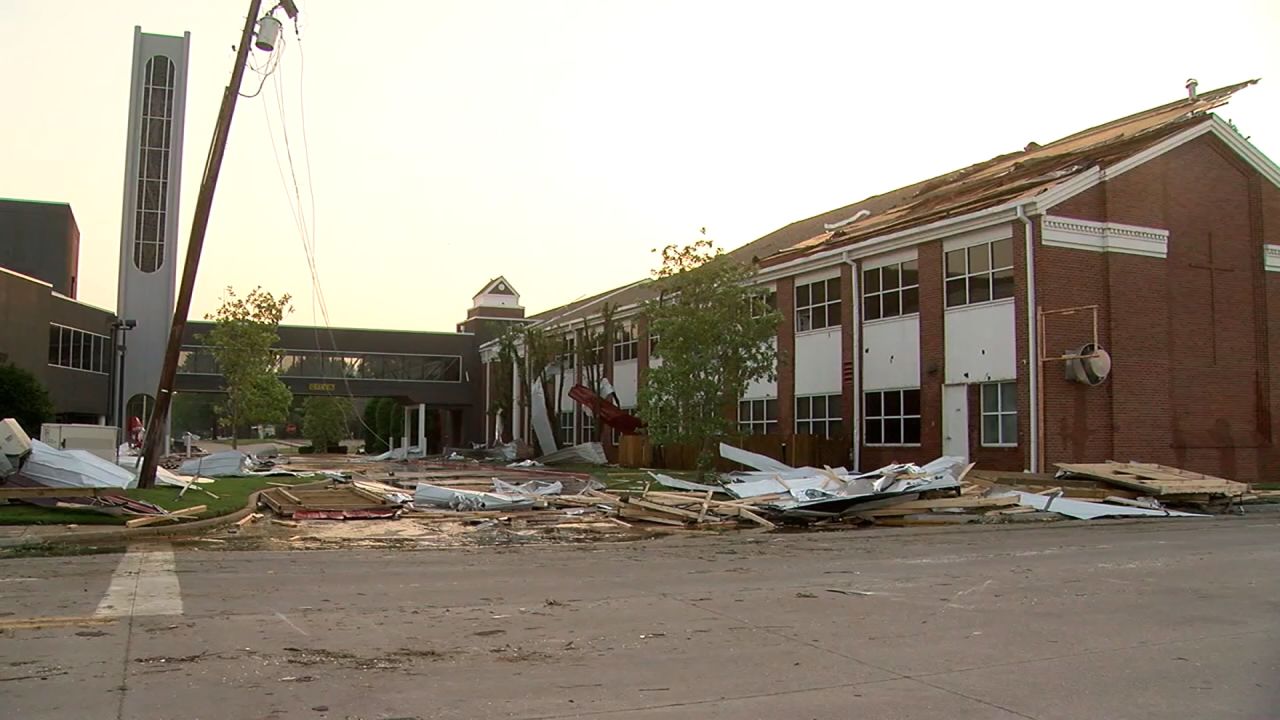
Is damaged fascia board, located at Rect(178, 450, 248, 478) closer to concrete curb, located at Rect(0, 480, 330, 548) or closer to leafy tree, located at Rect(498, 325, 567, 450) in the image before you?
concrete curb, located at Rect(0, 480, 330, 548)

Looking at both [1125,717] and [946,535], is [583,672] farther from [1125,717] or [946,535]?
[946,535]

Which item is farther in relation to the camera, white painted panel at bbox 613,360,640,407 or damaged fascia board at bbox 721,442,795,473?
white painted panel at bbox 613,360,640,407

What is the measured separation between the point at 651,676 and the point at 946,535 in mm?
11053

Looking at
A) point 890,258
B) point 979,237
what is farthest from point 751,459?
point 979,237

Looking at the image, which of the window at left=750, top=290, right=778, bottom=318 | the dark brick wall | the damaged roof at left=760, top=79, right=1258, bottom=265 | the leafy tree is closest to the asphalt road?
the damaged roof at left=760, top=79, right=1258, bottom=265

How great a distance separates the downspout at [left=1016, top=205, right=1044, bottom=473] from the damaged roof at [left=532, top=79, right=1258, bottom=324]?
102cm

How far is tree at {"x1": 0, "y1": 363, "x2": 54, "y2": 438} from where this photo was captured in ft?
120

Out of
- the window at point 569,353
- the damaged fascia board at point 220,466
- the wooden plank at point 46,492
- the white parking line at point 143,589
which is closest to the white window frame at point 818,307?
the damaged fascia board at point 220,466

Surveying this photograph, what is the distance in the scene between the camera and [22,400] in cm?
3672

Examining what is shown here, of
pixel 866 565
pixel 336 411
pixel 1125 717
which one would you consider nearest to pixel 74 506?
pixel 866 565

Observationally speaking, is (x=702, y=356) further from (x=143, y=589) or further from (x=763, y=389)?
(x=143, y=589)

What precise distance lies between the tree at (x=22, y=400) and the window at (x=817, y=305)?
26.9 metres

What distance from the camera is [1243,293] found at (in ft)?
94.8

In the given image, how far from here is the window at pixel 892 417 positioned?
28.4m
